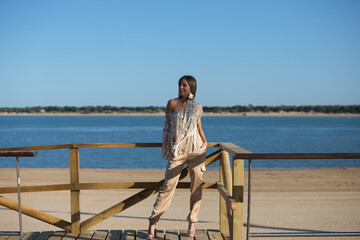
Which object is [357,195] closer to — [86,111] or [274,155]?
[274,155]

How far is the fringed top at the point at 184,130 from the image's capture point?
151 inches

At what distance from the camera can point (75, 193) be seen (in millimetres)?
4086

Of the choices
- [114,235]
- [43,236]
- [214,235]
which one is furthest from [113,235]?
[214,235]

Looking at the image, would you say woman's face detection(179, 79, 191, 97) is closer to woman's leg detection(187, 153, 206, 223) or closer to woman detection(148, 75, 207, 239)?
woman detection(148, 75, 207, 239)

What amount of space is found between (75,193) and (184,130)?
134cm

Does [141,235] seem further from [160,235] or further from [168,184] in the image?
[168,184]

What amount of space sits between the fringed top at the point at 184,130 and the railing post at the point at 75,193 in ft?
3.24

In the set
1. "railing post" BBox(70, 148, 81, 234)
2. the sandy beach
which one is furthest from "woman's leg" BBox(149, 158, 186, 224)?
the sandy beach

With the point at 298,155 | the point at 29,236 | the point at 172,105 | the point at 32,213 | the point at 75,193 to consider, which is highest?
the point at 172,105

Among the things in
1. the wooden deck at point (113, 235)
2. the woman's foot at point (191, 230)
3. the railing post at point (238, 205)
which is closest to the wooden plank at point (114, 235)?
the wooden deck at point (113, 235)

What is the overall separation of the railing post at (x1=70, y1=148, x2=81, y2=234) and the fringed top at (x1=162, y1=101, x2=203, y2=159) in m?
0.99

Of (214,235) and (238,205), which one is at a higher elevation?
(238,205)

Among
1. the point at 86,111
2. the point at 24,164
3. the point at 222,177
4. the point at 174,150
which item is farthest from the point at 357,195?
the point at 86,111

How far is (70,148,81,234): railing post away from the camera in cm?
402
